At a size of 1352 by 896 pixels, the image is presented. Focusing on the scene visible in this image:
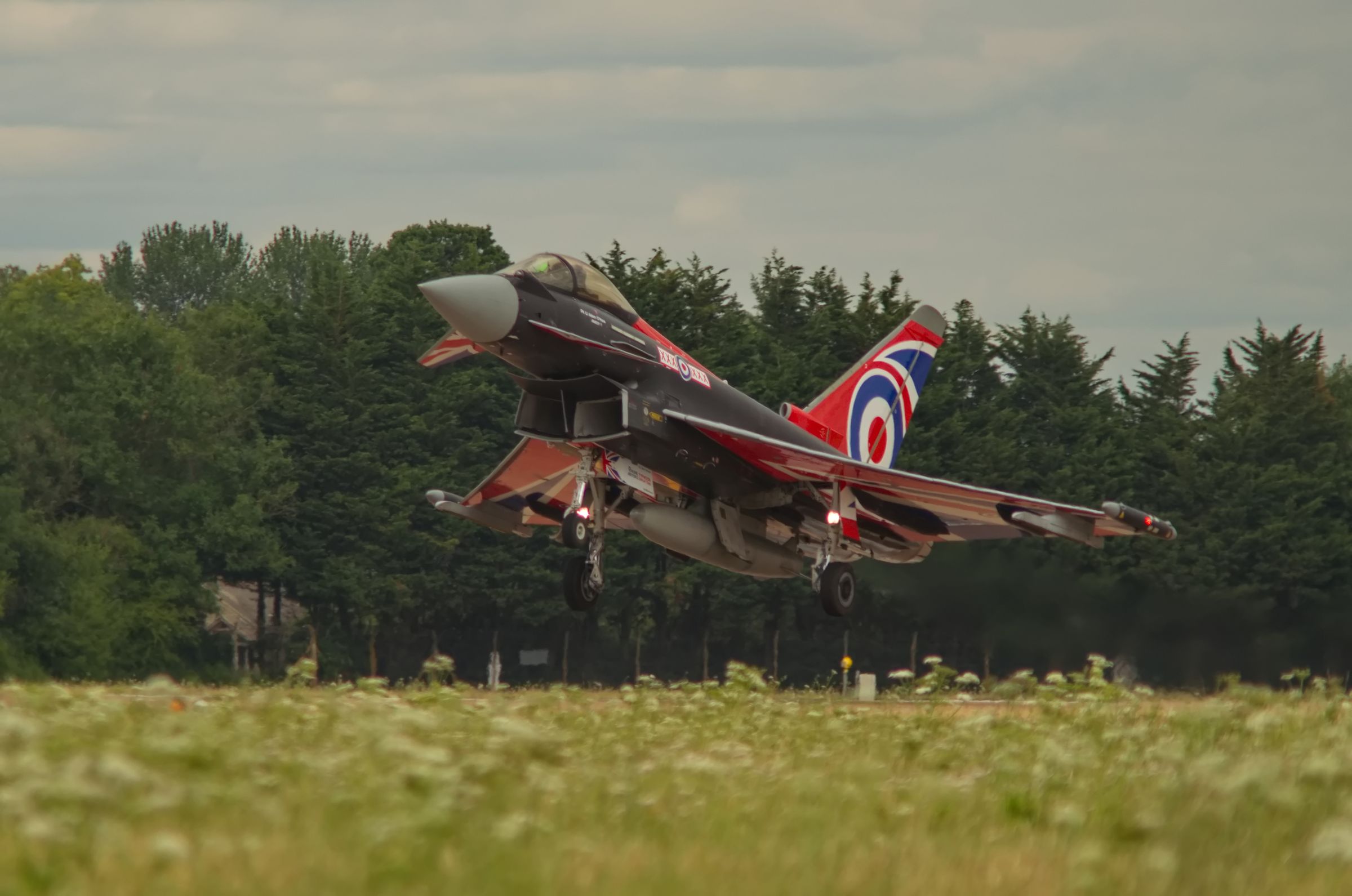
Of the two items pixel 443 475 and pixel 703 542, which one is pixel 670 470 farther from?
pixel 443 475

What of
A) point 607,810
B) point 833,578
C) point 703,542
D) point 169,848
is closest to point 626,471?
point 703,542

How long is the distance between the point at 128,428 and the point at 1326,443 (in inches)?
1557

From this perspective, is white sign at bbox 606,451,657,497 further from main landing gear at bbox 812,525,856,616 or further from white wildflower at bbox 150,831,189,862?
white wildflower at bbox 150,831,189,862

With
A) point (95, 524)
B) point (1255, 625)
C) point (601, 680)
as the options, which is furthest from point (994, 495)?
point (95, 524)

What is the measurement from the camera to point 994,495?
2233 cm

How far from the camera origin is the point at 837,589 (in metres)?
23.1

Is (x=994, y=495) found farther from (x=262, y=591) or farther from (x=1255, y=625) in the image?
(x=262, y=591)

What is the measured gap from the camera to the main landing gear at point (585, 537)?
21109mm

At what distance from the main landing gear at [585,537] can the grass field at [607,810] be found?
34.4 feet

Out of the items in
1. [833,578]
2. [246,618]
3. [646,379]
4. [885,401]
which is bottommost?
[246,618]

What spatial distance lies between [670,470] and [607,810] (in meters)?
14.0

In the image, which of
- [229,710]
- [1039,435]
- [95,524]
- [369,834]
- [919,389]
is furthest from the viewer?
[1039,435]

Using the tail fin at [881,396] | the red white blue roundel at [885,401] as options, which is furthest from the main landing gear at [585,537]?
the red white blue roundel at [885,401]

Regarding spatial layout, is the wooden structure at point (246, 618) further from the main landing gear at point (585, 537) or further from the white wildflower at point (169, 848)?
the white wildflower at point (169, 848)
